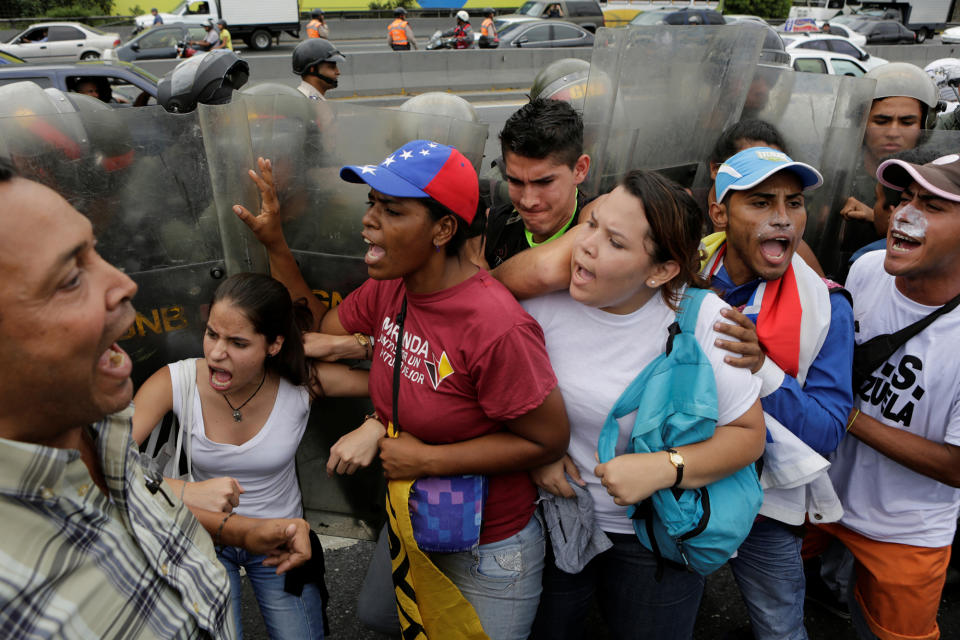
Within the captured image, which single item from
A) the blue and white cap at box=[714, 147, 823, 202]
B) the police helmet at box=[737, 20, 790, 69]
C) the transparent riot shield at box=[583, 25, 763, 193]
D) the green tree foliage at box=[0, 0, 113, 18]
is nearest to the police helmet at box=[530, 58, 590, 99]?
the transparent riot shield at box=[583, 25, 763, 193]

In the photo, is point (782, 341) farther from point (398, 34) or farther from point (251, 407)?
point (398, 34)

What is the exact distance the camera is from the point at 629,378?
195 centimetres

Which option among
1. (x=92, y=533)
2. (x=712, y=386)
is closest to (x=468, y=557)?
(x=712, y=386)

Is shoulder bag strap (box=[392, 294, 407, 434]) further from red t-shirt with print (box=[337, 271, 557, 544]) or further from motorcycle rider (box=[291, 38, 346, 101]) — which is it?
motorcycle rider (box=[291, 38, 346, 101])

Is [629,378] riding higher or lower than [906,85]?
lower

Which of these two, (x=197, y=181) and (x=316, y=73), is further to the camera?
(x=316, y=73)

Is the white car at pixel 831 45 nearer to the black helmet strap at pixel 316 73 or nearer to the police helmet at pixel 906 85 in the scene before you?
the black helmet strap at pixel 316 73

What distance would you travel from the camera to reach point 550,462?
203 centimetres

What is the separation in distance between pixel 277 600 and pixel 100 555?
122 centimetres

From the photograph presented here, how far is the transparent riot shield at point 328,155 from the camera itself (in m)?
2.51

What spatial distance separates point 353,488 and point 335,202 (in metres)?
1.35

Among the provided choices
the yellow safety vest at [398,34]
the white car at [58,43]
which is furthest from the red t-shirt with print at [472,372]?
the white car at [58,43]

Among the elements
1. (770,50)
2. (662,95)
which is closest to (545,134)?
(662,95)

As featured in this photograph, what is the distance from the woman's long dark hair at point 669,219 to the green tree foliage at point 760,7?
35.4m
